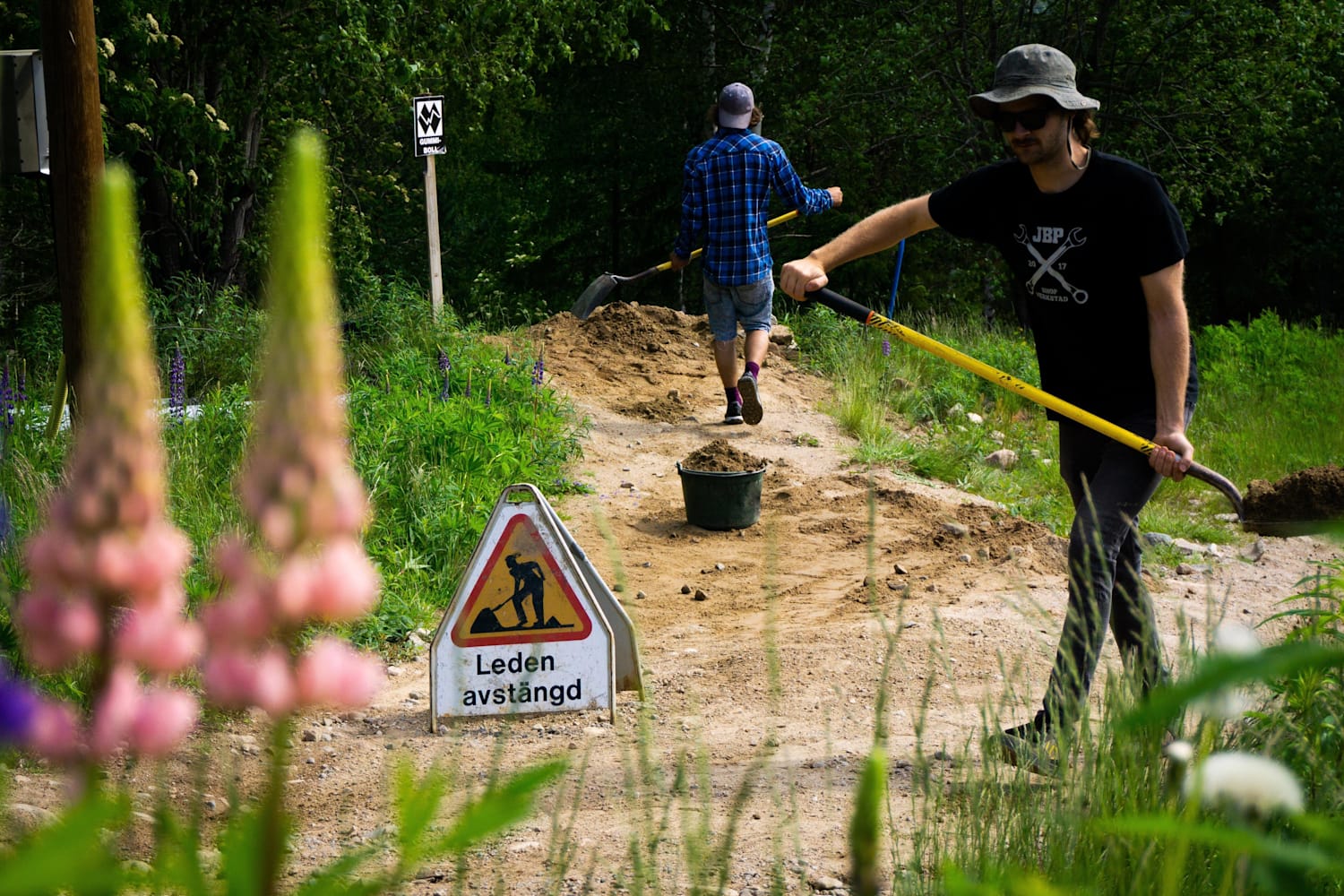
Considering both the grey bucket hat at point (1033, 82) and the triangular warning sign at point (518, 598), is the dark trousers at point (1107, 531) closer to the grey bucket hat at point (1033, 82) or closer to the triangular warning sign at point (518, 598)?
the grey bucket hat at point (1033, 82)

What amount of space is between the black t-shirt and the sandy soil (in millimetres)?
859

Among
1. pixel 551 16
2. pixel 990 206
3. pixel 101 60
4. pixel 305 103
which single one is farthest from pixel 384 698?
pixel 551 16

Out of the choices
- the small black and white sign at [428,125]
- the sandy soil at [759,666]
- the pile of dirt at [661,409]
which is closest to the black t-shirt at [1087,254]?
the sandy soil at [759,666]

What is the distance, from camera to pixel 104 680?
59 centimetres

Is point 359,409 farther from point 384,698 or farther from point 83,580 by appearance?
point 83,580

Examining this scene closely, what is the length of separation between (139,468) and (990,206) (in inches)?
167

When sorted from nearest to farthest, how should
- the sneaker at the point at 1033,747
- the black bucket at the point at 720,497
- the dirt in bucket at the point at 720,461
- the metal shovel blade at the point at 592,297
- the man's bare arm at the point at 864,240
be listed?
the sneaker at the point at 1033,747 < the man's bare arm at the point at 864,240 < the black bucket at the point at 720,497 < the dirt in bucket at the point at 720,461 < the metal shovel blade at the point at 592,297

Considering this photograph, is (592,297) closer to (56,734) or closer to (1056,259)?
(1056,259)

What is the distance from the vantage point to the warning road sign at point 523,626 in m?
4.80

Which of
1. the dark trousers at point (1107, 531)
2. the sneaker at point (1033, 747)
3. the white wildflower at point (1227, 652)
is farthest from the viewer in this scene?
the dark trousers at point (1107, 531)

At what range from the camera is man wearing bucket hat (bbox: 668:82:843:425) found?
1034 cm

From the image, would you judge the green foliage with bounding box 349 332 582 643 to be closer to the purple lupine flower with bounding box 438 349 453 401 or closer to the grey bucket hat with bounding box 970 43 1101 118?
the purple lupine flower with bounding box 438 349 453 401

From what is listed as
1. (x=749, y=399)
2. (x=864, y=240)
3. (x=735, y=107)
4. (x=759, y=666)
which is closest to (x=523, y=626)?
(x=759, y=666)

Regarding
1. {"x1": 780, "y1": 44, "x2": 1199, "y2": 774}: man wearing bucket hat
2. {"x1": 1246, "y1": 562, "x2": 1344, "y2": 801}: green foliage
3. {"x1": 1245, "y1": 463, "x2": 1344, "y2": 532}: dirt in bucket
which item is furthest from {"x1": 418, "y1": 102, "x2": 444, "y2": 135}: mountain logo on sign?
{"x1": 1246, "y1": 562, "x2": 1344, "y2": 801}: green foliage
